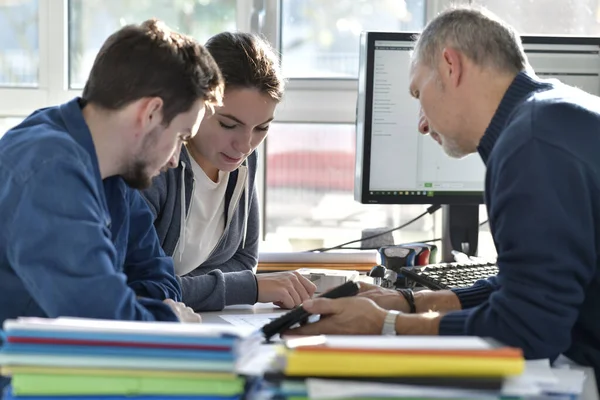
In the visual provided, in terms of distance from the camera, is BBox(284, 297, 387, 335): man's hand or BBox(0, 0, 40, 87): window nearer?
BBox(284, 297, 387, 335): man's hand

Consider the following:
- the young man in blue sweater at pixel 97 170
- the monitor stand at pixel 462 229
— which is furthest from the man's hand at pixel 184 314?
the monitor stand at pixel 462 229

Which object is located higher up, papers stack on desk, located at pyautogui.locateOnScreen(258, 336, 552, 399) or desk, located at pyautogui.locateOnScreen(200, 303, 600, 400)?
papers stack on desk, located at pyautogui.locateOnScreen(258, 336, 552, 399)

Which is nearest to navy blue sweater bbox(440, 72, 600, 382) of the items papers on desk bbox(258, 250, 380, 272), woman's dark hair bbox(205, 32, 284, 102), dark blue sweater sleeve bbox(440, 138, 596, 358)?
dark blue sweater sleeve bbox(440, 138, 596, 358)

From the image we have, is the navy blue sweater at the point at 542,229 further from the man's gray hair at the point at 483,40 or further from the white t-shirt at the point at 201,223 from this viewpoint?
the white t-shirt at the point at 201,223

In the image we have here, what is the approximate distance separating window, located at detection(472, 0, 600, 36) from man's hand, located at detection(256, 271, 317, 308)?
4.56 feet

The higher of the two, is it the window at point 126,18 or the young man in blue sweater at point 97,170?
the window at point 126,18

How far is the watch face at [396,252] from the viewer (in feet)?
6.64

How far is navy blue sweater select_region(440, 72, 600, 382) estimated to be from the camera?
118cm

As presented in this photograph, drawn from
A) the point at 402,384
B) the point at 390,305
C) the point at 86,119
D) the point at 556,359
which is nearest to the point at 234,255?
the point at 390,305

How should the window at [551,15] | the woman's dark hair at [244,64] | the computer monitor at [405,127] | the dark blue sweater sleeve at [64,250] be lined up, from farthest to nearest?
the window at [551,15], the computer monitor at [405,127], the woman's dark hair at [244,64], the dark blue sweater sleeve at [64,250]

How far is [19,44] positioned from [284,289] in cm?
172

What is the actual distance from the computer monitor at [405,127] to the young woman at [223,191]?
1.13 feet

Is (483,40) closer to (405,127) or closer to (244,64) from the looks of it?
(244,64)

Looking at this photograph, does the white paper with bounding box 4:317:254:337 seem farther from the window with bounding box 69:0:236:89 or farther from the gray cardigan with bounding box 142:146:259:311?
the window with bounding box 69:0:236:89
